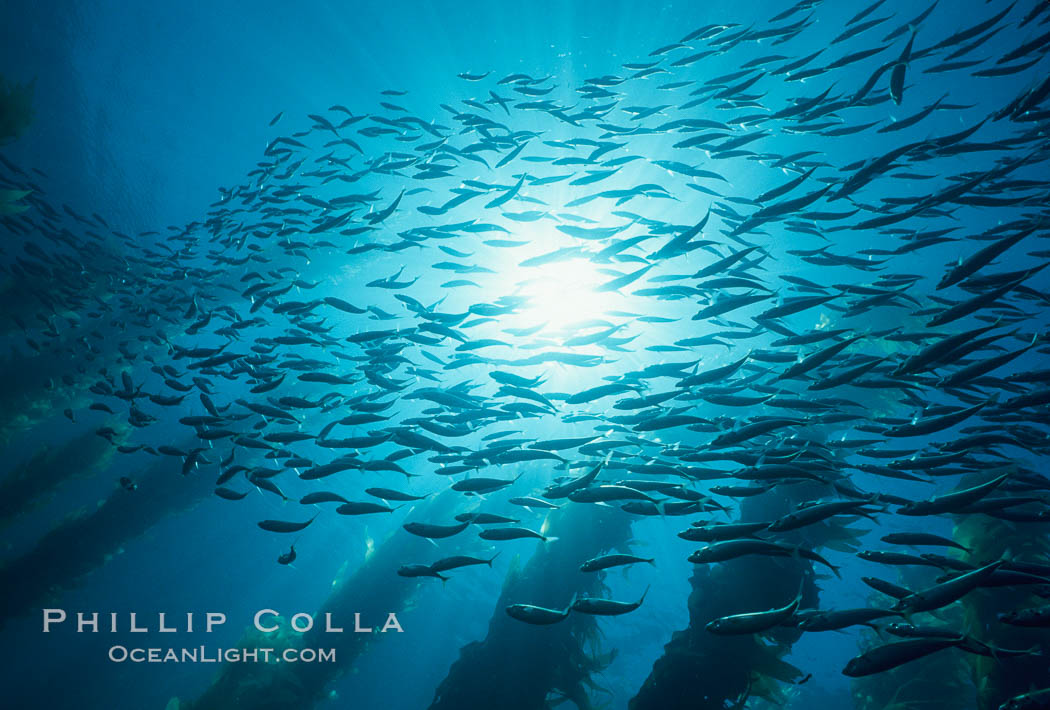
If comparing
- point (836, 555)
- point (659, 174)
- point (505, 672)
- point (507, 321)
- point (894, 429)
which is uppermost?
point (659, 174)

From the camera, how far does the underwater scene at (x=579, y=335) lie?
465cm

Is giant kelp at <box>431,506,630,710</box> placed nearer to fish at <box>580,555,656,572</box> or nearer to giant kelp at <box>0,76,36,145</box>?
fish at <box>580,555,656,572</box>

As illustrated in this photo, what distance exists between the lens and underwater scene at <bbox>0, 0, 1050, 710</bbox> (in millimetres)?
4652

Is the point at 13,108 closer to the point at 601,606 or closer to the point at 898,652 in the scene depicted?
the point at 601,606

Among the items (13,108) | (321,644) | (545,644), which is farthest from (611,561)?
(13,108)

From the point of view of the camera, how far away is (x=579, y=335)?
714 cm

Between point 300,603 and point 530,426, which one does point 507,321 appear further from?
point 300,603

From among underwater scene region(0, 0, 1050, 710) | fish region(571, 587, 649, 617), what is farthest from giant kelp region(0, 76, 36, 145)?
fish region(571, 587, 649, 617)

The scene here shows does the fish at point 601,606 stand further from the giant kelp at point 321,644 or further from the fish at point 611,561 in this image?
the giant kelp at point 321,644

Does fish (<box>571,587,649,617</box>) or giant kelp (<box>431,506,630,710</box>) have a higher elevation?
fish (<box>571,587,649,617</box>)

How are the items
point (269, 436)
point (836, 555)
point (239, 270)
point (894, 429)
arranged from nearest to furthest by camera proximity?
1. point (894, 429)
2. point (269, 436)
3. point (239, 270)
4. point (836, 555)

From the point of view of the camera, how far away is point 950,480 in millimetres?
16766

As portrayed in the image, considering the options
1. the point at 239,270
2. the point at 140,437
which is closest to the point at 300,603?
the point at 140,437

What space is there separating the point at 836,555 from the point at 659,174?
2803cm
